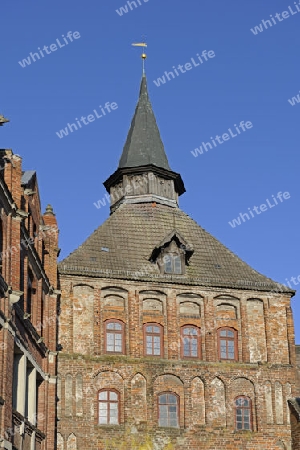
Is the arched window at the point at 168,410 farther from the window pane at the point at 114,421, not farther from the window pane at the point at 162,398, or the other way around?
the window pane at the point at 114,421

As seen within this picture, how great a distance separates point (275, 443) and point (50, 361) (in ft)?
39.6

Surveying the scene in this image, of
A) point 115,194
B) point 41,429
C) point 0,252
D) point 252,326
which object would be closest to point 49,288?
point 41,429

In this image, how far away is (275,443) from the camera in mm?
36562

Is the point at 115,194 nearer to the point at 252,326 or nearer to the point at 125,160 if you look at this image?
the point at 125,160

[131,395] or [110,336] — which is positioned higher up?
[110,336]

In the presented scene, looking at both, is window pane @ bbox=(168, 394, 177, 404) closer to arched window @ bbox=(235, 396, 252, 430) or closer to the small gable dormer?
arched window @ bbox=(235, 396, 252, 430)

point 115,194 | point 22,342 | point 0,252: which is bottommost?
point 22,342

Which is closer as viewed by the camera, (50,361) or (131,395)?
(50,361)

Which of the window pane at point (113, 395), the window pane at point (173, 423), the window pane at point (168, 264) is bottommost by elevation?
the window pane at point (173, 423)

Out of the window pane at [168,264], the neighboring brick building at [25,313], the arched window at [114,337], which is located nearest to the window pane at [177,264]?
the window pane at [168,264]

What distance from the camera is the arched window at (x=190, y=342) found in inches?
1489

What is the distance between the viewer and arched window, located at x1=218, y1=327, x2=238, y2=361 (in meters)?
38.2

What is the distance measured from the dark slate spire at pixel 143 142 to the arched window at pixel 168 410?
47.6 feet

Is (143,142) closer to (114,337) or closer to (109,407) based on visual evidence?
(114,337)
